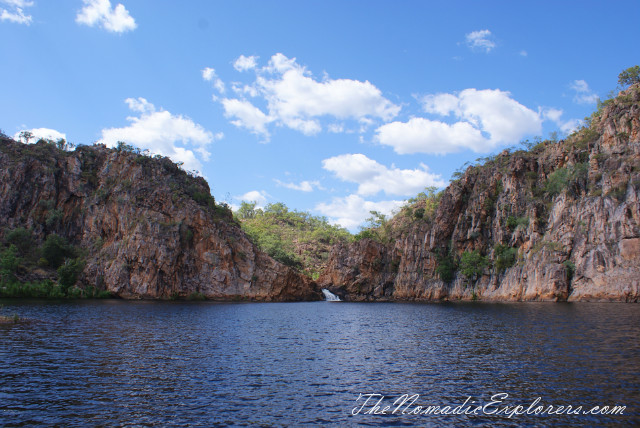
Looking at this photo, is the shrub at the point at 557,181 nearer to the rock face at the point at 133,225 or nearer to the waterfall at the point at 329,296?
the rock face at the point at 133,225

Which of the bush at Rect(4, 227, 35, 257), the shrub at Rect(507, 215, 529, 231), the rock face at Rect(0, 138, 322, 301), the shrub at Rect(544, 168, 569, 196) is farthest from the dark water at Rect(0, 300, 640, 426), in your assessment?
the bush at Rect(4, 227, 35, 257)

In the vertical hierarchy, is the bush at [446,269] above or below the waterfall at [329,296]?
above

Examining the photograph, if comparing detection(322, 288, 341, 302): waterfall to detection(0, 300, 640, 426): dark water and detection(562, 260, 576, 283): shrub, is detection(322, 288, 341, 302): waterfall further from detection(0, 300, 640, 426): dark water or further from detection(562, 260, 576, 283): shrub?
detection(0, 300, 640, 426): dark water

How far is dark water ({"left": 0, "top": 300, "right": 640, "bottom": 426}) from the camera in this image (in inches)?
702

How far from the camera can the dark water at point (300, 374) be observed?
58.5 feet

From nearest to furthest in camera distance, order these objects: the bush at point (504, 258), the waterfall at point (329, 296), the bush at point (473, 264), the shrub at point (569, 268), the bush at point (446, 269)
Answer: the shrub at point (569, 268) → the bush at point (504, 258) → the bush at point (473, 264) → the bush at point (446, 269) → the waterfall at point (329, 296)

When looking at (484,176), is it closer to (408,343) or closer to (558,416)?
(408,343)

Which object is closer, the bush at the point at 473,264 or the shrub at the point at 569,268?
the shrub at the point at 569,268

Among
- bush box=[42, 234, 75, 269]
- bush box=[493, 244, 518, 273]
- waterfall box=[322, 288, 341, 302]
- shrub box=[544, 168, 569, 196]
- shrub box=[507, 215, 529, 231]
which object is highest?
shrub box=[544, 168, 569, 196]

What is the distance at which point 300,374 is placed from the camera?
25.6 meters

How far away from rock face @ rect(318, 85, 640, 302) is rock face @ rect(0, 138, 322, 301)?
30743mm

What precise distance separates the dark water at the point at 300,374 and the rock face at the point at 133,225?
61.4m

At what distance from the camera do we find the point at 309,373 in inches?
1018

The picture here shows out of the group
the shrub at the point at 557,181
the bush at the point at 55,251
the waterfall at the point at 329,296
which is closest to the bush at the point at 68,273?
the bush at the point at 55,251
